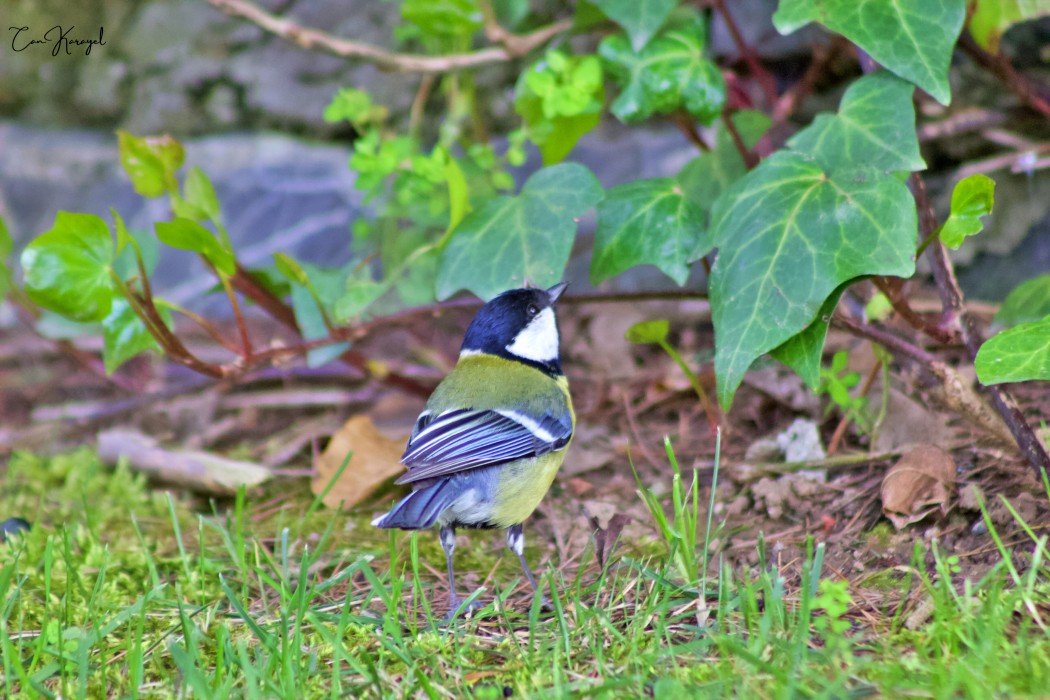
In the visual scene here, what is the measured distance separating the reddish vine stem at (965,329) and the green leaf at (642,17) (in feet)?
3.01

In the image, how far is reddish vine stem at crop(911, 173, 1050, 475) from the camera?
2367 millimetres

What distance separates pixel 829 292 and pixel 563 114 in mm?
1203

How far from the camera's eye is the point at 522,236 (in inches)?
114

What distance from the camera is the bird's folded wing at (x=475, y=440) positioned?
8.26 ft

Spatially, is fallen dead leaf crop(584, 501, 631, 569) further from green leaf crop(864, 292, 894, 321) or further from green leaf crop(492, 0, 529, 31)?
green leaf crop(492, 0, 529, 31)

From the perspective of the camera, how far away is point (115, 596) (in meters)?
2.46

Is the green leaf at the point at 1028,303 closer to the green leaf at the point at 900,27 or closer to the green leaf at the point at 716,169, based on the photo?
the green leaf at the point at 900,27

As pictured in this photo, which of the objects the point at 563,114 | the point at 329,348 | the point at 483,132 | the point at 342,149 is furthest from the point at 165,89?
the point at 563,114

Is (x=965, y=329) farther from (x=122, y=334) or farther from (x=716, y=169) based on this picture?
(x=122, y=334)

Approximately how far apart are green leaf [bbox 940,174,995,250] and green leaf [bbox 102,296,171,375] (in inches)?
93.3

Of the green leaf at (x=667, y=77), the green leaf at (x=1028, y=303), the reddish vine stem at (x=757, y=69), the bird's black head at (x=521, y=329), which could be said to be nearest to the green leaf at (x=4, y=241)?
the bird's black head at (x=521, y=329)

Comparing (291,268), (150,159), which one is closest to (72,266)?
(150,159)
